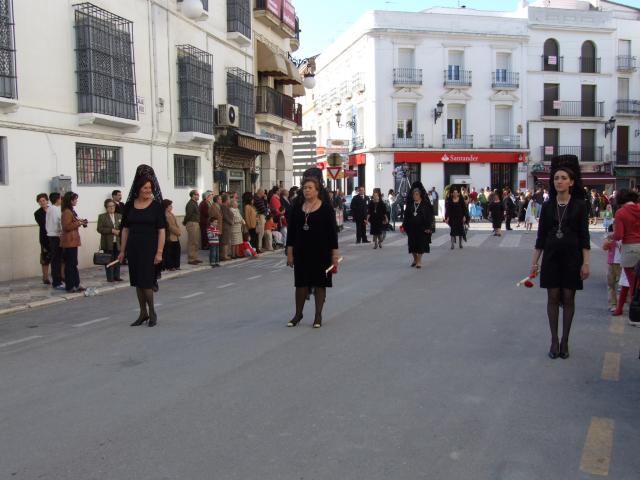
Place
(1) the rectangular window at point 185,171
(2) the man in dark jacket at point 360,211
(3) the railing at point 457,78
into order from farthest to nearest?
(3) the railing at point 457,78 → (2) the man in dark jacket at point 360,211 → (1) the rectangular window at point 185,171

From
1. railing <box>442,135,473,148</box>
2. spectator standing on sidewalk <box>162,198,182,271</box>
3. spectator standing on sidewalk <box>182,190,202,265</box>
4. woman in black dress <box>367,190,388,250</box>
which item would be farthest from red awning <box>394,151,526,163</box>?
spectator standing on sidewalk <box>162,198,182,271</box>

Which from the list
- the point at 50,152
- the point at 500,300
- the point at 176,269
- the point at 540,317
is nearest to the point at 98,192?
the point at 50,152

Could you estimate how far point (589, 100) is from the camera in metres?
45.4

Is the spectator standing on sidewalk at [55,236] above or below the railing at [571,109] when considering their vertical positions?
below

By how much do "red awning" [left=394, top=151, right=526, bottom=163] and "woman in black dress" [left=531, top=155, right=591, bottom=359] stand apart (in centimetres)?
3645

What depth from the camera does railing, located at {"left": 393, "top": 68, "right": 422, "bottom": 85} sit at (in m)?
42.6

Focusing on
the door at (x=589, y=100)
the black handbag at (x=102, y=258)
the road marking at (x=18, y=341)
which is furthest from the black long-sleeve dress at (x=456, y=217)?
the door at (x=589, y=100)

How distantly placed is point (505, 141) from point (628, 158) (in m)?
9.18

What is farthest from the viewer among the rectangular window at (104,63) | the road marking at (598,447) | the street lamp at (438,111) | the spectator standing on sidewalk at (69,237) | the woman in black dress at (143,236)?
the street lamp at (438,111)

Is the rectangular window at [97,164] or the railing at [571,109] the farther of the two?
the railing at [571,109]

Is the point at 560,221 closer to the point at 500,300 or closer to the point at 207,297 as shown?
the point at 500,300

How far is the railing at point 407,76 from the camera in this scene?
42625 millimetres

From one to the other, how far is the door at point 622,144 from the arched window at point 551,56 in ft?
19.8

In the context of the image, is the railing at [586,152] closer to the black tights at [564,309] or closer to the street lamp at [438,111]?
the street lamp at [438,111]
